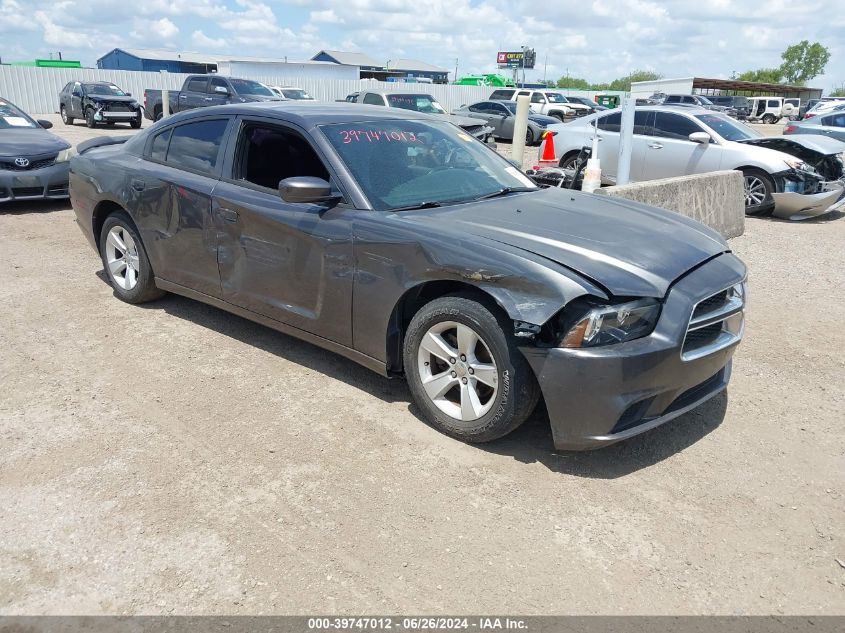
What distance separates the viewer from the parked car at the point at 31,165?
8.96 metres

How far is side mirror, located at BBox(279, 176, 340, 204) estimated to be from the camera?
12.5 feet

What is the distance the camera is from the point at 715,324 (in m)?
3.51

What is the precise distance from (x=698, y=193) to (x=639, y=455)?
5.81m

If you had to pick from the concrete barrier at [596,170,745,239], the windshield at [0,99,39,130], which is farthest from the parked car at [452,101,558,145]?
the windshield at [0,99,39,130]

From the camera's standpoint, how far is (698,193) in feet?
27.9

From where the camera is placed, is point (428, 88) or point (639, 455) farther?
point (428, 88)

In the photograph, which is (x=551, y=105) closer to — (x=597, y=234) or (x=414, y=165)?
(x=414, y=165)

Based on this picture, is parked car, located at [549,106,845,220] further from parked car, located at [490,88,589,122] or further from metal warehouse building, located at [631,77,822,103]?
metal warehouse building, located at [631,77,822,103]

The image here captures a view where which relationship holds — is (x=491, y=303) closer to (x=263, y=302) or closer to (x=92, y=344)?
(x=263, y=302)

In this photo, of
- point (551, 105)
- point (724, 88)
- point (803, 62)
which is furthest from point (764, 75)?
point (551, 105)

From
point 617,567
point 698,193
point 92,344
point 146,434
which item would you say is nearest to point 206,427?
point 146,434

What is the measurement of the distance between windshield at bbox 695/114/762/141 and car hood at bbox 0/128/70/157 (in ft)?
31.9

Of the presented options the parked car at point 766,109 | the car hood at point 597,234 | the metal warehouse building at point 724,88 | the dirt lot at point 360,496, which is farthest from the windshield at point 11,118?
the parked car at point 766,109

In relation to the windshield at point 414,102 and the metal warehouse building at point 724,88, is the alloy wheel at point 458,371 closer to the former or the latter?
the windshield at point 414,102
